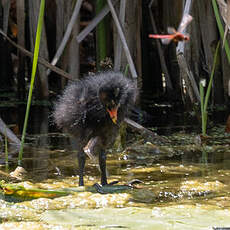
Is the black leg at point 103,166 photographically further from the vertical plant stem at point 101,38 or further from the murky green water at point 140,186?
the vertical plant stem at point 101,38

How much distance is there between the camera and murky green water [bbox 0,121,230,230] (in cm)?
289

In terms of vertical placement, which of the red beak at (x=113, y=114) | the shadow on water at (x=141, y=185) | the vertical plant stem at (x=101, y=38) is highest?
the vertical plant stem at (x=101, y=38)

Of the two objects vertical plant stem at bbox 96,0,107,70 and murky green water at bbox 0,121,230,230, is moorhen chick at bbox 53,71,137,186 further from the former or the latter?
vertical plant stem at bbox 96,0,107,70

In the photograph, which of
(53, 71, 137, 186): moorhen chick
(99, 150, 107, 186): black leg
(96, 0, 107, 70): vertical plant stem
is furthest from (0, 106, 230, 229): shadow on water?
(96, 0, 107, 70): vertical plant stem

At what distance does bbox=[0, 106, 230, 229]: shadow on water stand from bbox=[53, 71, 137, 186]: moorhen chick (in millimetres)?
339

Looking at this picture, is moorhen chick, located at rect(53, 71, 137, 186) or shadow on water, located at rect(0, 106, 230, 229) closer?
shadow on water, located at rect(0, 106, 230, 229)

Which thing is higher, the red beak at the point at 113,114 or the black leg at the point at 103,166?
the red beak at the point at 113,114

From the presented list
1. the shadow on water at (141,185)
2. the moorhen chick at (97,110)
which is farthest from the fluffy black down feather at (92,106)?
the shadow on water at (141,185)

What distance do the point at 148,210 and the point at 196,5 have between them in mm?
3861

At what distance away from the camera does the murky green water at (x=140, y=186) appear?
289 centimetres

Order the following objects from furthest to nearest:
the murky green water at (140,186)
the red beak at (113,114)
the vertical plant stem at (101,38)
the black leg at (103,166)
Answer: the vertical plant stem at (101,38) → the black leg at (103,166) → the red beak at (113,114) → the murky green water at (140,186)

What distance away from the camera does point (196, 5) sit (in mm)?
6438

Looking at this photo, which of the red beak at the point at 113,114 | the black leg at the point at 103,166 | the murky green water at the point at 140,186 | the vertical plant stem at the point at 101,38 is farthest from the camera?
the vertical plant stem at the point at 101,38

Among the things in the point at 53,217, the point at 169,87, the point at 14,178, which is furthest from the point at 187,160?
the point at 169,87
